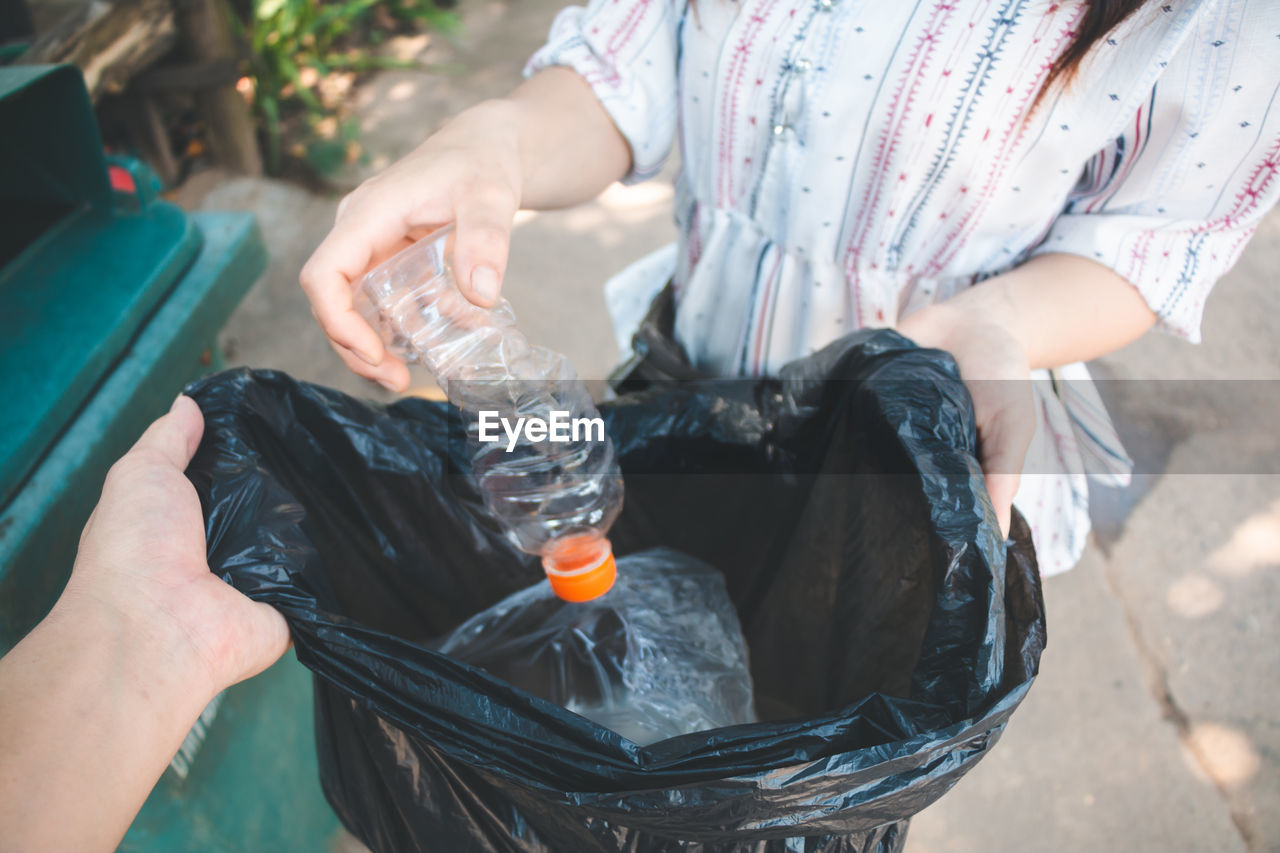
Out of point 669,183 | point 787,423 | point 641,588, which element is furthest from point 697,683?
point 669,183

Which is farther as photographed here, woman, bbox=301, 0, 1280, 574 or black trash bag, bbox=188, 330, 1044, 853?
woman, bbox=301, 0, 1280, 574

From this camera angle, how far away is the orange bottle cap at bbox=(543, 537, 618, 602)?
0.93 metres

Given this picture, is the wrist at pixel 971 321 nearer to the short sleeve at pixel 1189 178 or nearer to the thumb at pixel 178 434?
the short sleeve at pixel 1189 178

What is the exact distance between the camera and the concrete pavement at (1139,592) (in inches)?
64.9

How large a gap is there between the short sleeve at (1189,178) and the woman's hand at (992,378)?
0.16 meters

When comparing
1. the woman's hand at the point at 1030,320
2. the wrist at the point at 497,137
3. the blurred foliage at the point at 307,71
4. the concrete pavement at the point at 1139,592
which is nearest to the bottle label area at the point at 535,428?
the wrist at the point at 497,137

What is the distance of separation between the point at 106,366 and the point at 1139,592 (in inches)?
86.2

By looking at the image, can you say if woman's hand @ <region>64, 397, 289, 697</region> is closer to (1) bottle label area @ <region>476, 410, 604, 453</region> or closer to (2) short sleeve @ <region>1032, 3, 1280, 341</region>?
(1) bottle label area @ <region>476, 410, 604, 453</region>

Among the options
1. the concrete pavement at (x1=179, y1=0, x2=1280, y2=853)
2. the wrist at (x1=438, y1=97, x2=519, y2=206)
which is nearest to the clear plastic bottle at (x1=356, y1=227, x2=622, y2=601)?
the wrist at (x1=438, y1=97, x2=519, y2=206)

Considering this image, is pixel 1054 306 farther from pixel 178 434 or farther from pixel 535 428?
pixel 178 434

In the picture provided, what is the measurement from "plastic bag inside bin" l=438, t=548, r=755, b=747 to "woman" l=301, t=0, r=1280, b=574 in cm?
39

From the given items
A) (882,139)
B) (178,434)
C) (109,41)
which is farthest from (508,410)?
(109,41)

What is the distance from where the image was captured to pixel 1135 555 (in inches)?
81.7

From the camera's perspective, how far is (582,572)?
3.06 feet
